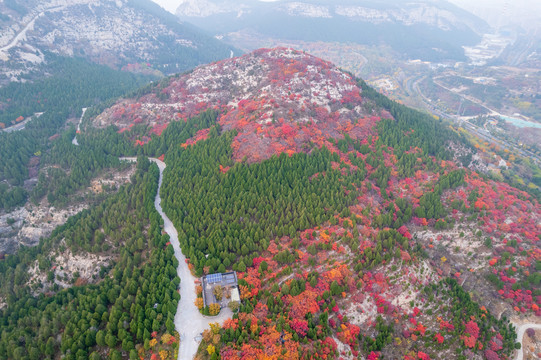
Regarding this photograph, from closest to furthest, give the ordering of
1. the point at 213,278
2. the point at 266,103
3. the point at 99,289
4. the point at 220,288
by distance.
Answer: the point at 220,288 < the point at 213,278 < the point at 99,289 < the point at 266,103

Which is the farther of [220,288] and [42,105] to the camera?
[42,105]

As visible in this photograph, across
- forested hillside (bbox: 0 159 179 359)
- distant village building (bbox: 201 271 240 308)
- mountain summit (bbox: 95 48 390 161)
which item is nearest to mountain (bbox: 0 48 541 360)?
forested hillside (bbox: 0 159 179 359)

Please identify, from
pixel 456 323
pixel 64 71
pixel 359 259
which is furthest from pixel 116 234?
pixel 64 71

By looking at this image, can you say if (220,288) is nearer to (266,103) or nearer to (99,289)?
(99,289)

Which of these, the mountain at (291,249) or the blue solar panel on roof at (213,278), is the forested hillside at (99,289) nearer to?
the mountain at (291,249)

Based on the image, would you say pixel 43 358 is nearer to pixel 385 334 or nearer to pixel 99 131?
pixel 385 334

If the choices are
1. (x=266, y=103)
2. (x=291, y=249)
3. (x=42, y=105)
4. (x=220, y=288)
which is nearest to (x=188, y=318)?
(x=220, y=288)
